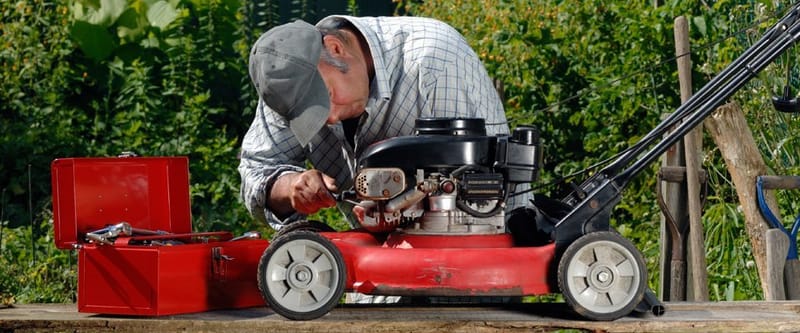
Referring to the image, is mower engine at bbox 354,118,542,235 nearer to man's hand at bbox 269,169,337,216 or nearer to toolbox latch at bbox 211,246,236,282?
man's hand at bbox 269,169,337,216

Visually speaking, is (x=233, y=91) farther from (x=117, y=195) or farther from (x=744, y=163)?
(x=117, y=195)

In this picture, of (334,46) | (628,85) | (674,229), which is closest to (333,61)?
(334,46)

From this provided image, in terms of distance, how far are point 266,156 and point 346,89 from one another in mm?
565

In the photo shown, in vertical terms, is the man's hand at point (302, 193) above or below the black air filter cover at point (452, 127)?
below

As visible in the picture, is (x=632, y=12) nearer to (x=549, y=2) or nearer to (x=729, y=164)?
(x=549, y=2)

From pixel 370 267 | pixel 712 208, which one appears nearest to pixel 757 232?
pixel 712 208

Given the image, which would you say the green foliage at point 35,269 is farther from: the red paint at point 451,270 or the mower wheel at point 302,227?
the red paint at point 451,270

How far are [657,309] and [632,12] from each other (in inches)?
154

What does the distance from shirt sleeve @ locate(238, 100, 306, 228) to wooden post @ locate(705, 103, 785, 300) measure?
1689 millimetres

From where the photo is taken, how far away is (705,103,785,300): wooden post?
457 centimetres

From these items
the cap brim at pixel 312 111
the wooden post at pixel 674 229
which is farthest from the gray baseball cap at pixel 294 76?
the wooden post at pixel 674 229

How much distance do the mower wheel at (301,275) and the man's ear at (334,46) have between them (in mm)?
572

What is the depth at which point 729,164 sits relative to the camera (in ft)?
15.3

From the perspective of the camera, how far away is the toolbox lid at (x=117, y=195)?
298 cm
